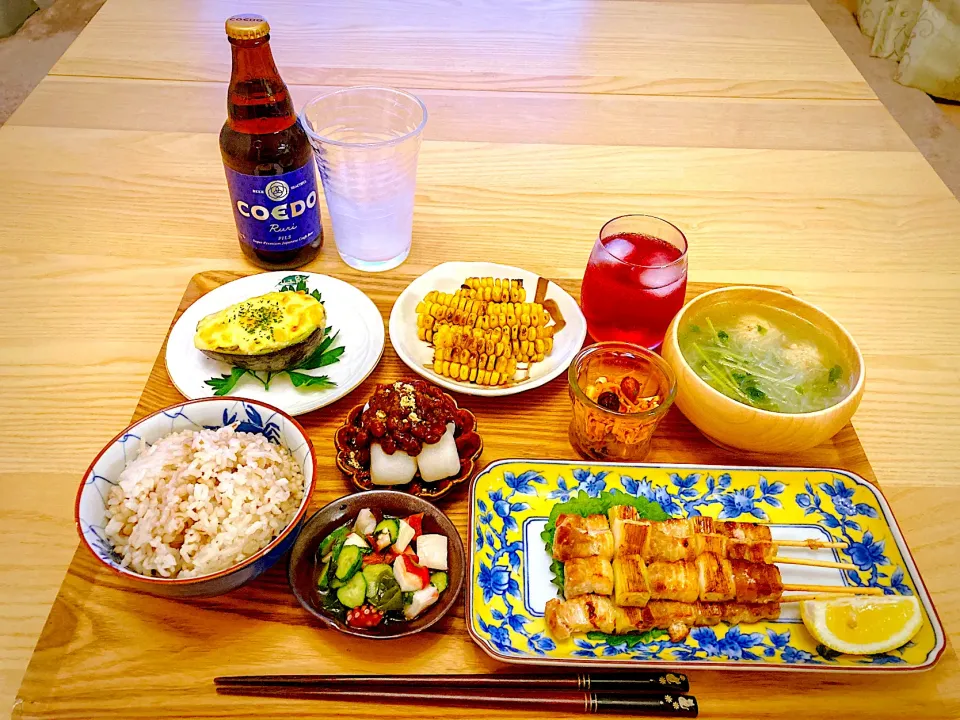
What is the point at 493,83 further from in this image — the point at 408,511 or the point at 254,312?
the point at 408,511

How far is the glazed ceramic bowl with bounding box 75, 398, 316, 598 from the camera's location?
40.1 inches

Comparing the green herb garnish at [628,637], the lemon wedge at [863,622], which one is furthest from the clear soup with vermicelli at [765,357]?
the green herb garnish at [628,637]

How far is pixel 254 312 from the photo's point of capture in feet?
4.81

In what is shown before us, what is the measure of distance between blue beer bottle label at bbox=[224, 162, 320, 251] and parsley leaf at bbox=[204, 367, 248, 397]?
0.39 meters

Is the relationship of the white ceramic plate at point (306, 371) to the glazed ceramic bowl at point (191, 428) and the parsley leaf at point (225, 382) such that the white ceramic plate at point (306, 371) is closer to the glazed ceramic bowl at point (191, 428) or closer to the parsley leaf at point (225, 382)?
the parsley leaf at point (225, 382)

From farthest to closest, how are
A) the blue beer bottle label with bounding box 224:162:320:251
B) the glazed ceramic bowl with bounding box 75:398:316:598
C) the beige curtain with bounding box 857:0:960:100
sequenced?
the beige curtain with bounding box 857:0:960:100
the blue beer bottle label with bounding box 224:162:320:251
the glazed ceramic bowl with bounding box 75:398:316:598

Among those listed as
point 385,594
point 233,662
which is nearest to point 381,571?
point 385,594

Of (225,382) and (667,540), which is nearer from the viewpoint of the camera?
(667,540)

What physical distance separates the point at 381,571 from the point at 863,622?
2.45 ft

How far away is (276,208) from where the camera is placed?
1.60 metres

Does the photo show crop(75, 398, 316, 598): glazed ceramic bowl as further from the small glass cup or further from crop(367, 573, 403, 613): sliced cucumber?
the small glass cup

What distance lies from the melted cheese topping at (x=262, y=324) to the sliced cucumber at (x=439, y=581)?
0.56 meters

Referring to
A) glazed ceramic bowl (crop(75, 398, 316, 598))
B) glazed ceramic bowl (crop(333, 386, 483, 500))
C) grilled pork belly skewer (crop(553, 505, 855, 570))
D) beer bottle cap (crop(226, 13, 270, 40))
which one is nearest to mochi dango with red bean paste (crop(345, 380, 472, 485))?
glazed ceramic bowl (crop(333, 386, 483, 500))

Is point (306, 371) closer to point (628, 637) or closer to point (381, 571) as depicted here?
point (381, 571)
